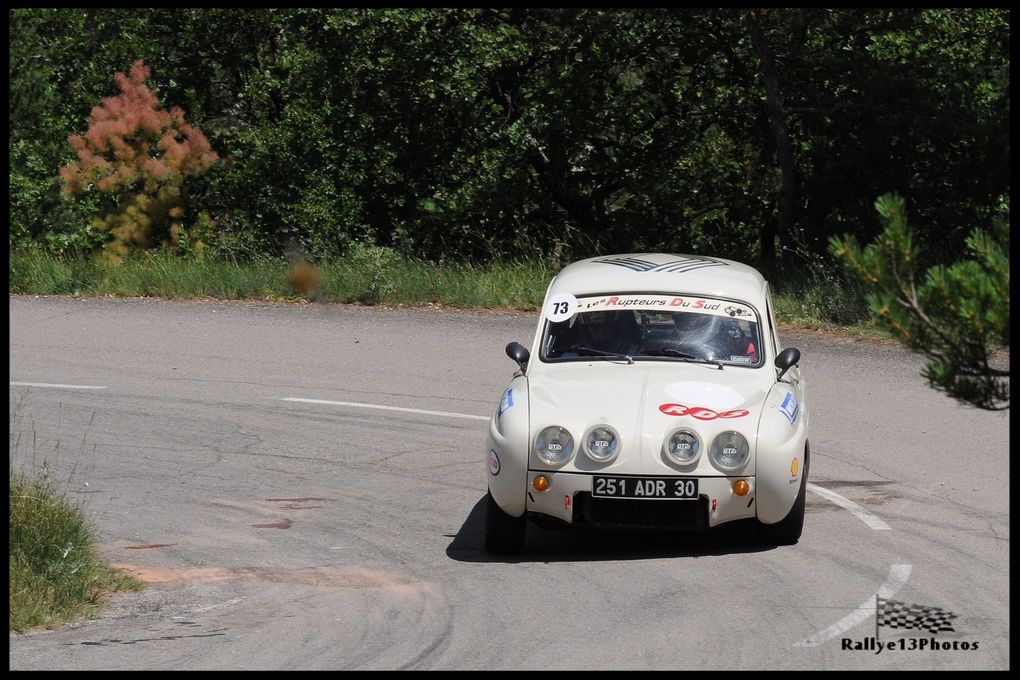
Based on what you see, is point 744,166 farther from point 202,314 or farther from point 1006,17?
point 202,314

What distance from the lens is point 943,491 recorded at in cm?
1035

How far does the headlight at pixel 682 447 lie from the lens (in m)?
8.26

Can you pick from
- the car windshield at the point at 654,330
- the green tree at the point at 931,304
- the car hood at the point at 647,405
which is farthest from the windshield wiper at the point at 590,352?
the green tree at the point at 931,304

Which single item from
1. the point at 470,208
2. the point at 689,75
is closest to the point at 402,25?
the point at 470,208

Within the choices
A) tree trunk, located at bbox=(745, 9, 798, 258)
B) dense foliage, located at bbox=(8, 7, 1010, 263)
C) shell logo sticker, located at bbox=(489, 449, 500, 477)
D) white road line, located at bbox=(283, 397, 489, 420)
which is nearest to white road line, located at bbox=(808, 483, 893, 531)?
shell logo sticker, located at bbox=(489, 449, 500, 477)

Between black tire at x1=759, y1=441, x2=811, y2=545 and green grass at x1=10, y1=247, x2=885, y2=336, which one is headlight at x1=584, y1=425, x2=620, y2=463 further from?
green grass at x1=10, y1=247, x2=885, y2=336

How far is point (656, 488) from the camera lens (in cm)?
826

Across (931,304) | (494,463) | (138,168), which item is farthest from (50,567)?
(138,168)

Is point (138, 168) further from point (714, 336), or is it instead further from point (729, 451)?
point (729, 451)

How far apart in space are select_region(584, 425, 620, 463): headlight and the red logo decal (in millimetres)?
407

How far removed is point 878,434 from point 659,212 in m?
11.7

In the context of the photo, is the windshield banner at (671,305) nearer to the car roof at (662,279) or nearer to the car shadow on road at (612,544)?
the car roof at (662,279)

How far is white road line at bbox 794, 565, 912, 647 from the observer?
702 cm

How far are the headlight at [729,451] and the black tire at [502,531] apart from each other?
1.32 meters
